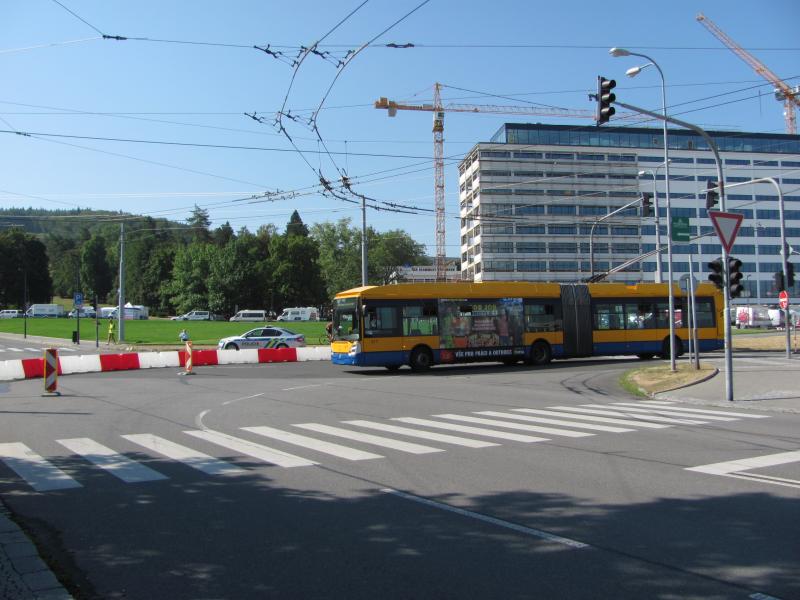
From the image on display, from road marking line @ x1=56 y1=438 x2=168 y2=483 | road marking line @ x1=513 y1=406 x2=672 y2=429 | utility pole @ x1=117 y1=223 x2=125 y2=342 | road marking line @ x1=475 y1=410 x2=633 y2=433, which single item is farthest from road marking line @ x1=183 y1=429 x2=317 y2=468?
utility pole @ x1=117 y1=223 x2=125 y2=342

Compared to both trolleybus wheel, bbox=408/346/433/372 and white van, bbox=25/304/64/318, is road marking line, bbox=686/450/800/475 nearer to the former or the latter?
trolleybus wheel, bbox=408/346/433/372

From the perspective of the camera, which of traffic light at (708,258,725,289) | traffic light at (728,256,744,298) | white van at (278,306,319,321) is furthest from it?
white van at (278,306,319,321)

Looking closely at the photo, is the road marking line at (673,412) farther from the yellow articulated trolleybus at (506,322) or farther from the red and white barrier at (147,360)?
the red and white barrier at (147,360)

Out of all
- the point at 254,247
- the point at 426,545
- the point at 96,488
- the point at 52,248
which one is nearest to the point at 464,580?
the point at 426,545

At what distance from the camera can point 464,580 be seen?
183 inches

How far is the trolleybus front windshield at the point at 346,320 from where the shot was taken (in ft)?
86.7

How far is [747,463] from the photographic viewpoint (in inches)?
336

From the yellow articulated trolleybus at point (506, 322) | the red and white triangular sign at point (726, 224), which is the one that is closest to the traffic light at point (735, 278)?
the red and white triangular sign at point (726, 224)

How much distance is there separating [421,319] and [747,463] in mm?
19019

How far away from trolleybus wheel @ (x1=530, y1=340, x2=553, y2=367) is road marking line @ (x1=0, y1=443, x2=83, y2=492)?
2222 cm

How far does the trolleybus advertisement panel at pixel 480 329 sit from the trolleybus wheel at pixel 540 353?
1.91 ft

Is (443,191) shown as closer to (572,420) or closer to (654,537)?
(572,420)

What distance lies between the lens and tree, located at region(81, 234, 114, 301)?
461 feet

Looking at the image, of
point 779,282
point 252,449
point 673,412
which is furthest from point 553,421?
point 779,282
